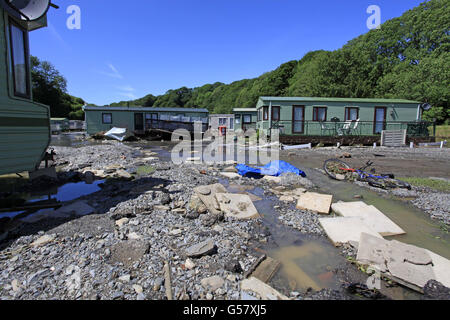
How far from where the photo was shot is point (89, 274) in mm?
2508

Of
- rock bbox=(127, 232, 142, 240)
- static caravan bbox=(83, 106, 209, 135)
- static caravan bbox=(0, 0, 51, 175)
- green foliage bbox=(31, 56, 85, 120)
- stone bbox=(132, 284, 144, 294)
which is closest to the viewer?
stone bbox=(132, 284, 144, 294)

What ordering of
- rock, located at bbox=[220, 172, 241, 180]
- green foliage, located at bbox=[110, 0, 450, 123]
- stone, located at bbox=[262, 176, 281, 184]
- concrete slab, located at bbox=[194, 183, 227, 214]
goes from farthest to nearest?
green foliage, located at bbox=[110, 0, 450, 123], rock, located at bbox=[220, 172, 241, 180], stone, located at bbox=[262, 176, 281, 184], concrete slab, located at bbox=[194, 183, 227, 214]

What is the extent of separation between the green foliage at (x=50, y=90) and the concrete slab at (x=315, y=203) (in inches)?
2251

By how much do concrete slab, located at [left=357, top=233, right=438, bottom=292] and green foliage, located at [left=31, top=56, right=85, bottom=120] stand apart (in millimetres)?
58800

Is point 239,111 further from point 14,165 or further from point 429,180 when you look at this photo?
point 14,165

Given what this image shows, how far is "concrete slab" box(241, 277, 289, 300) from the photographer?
90.5 inches

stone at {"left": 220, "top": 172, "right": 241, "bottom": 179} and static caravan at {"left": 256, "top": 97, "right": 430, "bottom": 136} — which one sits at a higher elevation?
static caravan at {"left": 256, "top": 97, "right": 430, "bottom": 136}

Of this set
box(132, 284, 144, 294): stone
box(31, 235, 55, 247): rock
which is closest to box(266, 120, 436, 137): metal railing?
box(31, 235, 55, 247): rock

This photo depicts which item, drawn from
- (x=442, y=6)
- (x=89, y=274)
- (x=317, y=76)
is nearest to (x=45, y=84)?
(x=317, y=76)

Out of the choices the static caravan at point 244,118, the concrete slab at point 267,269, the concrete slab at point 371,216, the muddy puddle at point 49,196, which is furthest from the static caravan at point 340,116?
the concrete slab at point 267,269

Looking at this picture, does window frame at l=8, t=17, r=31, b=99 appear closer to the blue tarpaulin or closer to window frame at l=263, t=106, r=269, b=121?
the blue tarpaulin

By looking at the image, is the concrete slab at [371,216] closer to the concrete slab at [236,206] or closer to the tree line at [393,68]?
the concrete slab at [236,206]
